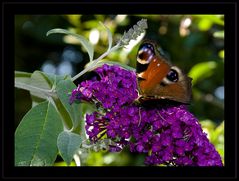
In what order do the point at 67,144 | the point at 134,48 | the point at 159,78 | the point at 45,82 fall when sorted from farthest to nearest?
1. the point at 134,48
2. the point at 45,82
3. the point at 159,78
4. the point at 67,144

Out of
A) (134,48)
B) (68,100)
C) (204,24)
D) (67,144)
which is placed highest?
(204,24)

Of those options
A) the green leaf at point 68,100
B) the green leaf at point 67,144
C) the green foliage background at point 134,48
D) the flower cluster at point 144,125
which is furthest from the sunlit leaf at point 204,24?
the green leaf at point 67,144

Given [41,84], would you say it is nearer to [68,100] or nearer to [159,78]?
[68,100]

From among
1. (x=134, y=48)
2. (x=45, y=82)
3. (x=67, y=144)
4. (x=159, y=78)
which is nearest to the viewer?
(x=67, y=144)

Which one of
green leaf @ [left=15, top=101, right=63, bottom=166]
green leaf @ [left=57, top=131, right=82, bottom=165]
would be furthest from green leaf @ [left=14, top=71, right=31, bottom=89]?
green leaf @ [left=57, top=131, right=82, bottom=165]

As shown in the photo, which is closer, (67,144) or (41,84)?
(67,144)

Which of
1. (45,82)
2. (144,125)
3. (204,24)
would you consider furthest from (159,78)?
(204,24)
